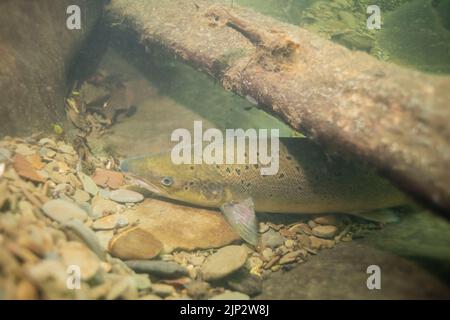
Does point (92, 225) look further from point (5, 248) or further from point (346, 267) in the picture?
point (346, 267)

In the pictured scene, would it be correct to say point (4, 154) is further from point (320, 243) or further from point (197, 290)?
point (320, 243)

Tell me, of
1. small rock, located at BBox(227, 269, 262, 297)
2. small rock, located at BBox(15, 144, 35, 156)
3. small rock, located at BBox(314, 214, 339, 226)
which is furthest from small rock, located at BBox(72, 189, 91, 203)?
small rock, located at BBox(314, 214, 339, 226)

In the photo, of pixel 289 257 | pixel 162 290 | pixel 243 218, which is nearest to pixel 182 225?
pixel 243 218

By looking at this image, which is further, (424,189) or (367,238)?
(367,238)

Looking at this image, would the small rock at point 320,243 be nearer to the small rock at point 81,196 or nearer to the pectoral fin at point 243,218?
the pectoral fin at point 243,218

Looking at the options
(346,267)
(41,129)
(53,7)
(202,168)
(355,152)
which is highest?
(53,7)

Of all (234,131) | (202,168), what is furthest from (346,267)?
(234,131)

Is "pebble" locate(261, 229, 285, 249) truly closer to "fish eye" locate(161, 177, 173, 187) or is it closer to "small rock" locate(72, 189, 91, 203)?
"fish eye" locate(161, 177, 173, 187)
